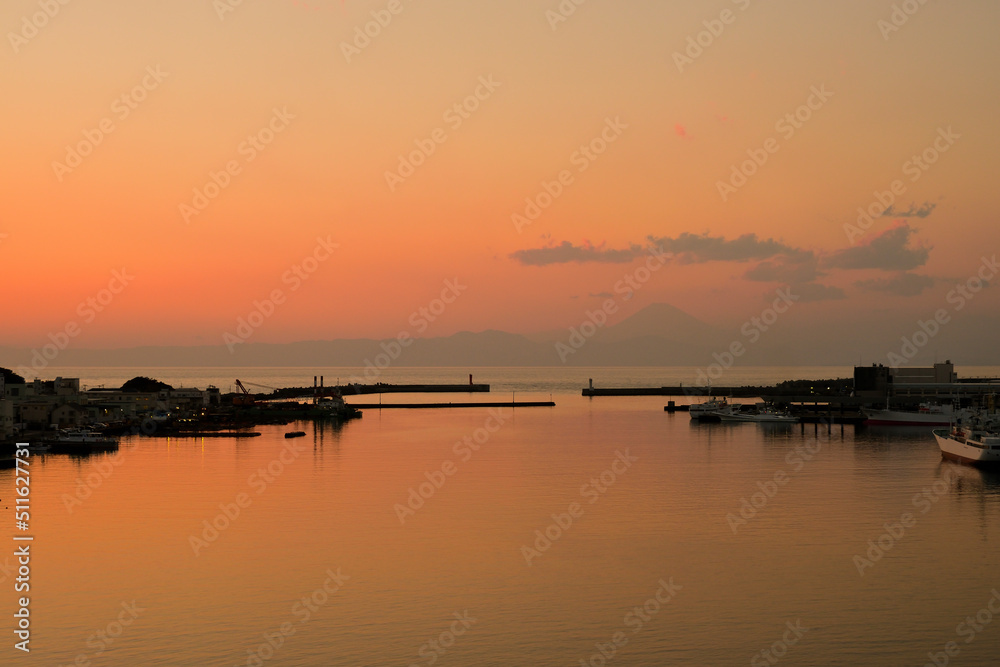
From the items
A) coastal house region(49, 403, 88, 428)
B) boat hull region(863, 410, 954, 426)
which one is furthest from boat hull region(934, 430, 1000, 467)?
coastal house region(49, 403, 88, 428)

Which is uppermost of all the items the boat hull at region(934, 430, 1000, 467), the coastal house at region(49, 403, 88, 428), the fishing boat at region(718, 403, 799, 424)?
the coastal house at region(49, 403, 88, 428)

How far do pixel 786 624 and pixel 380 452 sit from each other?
176 ft

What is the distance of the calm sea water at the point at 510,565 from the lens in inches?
965

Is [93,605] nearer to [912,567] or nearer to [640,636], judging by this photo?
[640,636]

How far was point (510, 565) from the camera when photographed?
3291 centimetres

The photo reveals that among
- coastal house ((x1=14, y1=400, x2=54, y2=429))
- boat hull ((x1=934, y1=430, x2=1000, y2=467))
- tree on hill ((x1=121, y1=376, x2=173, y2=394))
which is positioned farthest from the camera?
tree on hill ((x1=121, y1=376, x2=173, y2=394))

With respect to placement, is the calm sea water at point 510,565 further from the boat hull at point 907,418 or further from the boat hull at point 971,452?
the boat hull at point 907,418

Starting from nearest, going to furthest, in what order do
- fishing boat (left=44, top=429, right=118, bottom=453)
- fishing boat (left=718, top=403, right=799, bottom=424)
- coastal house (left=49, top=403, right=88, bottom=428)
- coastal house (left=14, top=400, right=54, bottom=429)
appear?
fishing boat (left=44, top=429, right=118, bottom=453)
coastal house (left=14, top=400, right=54, bottom=429)
coastal house (left=49, top=403, right=88, bottom=428)
fishing boat (left=718, top=403, right=799, bottom=424)

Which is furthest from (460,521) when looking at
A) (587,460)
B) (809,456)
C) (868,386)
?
(868,386)

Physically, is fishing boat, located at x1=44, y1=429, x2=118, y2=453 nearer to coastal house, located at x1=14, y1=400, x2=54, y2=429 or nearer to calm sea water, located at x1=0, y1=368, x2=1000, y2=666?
coastal house, located at x1=14, y1=400, x2=54, y2=429

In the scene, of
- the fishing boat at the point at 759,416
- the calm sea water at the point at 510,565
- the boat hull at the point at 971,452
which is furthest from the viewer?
the fishing boat at the point at 759,416

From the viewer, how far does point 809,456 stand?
74.1 metres

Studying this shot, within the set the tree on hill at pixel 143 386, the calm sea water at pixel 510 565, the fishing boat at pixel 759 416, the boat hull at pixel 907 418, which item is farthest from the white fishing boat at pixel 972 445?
the tree on hill at pixel 143 386

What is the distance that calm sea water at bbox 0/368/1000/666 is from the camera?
24516 millimetres
